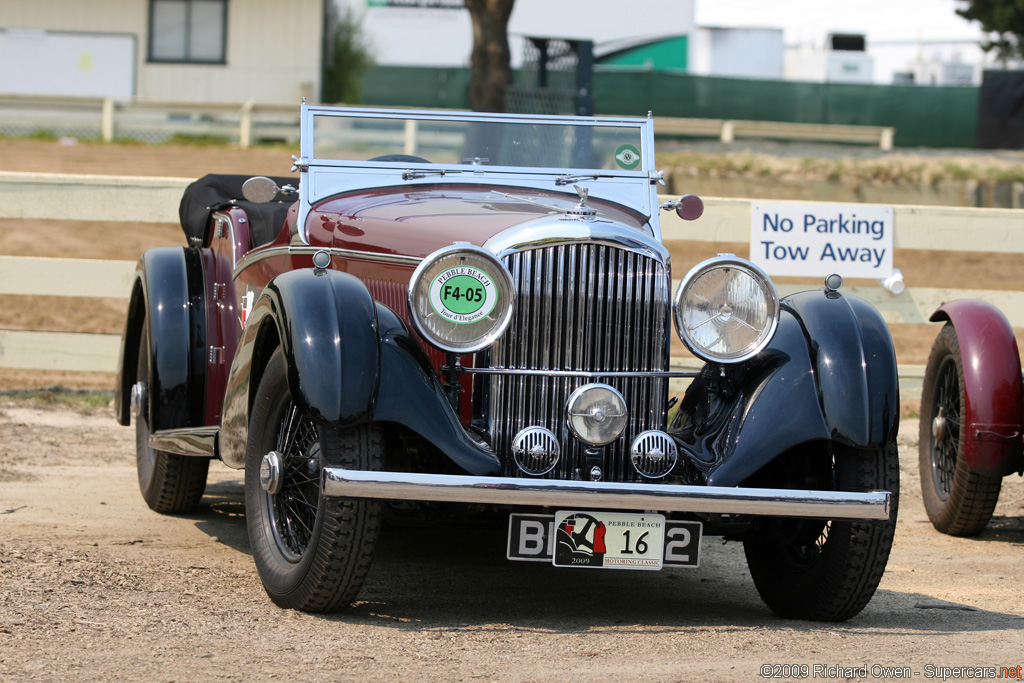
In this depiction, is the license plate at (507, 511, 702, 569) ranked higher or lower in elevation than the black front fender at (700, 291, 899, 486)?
lower

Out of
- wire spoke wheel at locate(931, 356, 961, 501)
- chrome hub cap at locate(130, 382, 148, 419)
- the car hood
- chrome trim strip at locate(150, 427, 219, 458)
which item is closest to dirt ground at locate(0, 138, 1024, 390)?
chrome hub cap at locate(130, 382, 148, 419)

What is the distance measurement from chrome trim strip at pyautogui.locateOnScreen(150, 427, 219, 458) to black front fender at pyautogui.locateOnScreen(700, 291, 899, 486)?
1.74m

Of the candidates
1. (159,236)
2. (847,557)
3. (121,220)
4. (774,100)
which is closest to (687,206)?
(847,557)

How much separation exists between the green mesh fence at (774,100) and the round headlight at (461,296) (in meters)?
22.0

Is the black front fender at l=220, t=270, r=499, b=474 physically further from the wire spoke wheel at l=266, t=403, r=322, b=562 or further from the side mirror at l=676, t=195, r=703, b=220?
the side mirror at l=676, t=195, r=703, b=220

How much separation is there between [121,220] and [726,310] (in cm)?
524

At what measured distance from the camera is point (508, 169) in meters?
4.98

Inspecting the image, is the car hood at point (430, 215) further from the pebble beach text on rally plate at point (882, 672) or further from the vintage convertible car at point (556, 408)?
the pebble beach text on rally plate at point (882, 672)

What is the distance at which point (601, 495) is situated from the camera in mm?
3336

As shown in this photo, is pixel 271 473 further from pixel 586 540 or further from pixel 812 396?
pixel 812 396

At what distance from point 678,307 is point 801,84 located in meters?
23.7

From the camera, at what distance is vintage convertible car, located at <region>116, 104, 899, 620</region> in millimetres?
3424

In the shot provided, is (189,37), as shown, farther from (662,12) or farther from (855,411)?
(855,411)

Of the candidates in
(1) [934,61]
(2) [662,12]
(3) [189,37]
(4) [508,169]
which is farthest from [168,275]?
(1) [934,61]
